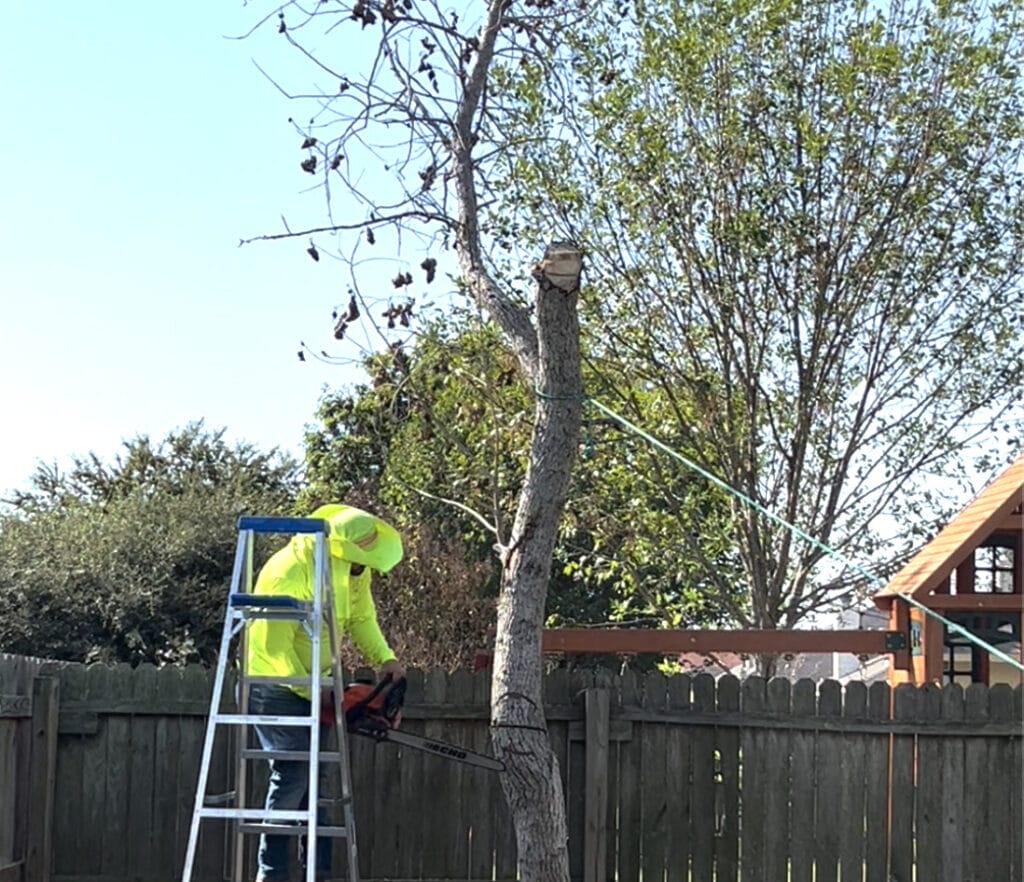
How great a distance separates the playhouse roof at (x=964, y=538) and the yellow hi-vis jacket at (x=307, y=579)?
11.9 feet

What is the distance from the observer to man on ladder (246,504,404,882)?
7.37 m

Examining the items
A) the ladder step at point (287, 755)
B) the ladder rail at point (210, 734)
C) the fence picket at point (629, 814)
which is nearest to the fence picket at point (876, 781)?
the fence picket at point (629, 814)

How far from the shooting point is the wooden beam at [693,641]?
964 centimetres

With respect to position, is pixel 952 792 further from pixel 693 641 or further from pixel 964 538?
pixel 693 641

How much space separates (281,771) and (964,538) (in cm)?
480

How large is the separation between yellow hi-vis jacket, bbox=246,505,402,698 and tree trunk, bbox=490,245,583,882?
0.69 meters

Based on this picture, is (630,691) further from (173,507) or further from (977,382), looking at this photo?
(173,507)

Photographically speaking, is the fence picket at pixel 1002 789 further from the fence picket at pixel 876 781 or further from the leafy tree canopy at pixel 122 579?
the leafy tree canopy at pixel 122 579

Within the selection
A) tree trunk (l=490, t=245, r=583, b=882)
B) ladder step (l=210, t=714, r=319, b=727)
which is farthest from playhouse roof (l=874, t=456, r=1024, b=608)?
ladder step (l=210, t=714, r=319, b=727)

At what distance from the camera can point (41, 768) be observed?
8977 millimetres

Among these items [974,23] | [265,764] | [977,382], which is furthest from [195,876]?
[974,23]

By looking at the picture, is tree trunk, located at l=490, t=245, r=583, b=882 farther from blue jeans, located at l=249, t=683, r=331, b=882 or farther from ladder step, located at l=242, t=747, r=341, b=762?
blue jeans, located at l=249, t=683, r=331, b=882

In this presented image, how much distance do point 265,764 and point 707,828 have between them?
2.68 m

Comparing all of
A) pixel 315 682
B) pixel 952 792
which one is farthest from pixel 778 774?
pixel 315 682
